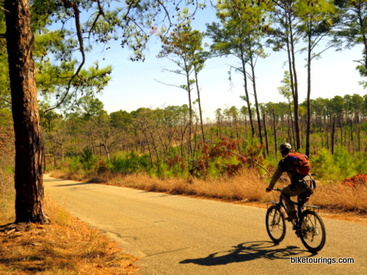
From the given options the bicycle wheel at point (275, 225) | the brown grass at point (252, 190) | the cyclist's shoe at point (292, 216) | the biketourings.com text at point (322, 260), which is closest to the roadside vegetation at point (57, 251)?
the biketourings.com text at point (322, 260)

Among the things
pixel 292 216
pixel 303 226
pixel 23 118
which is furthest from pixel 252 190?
pixel 23 118

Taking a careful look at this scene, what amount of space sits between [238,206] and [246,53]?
2413cm

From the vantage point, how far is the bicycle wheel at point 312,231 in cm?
557

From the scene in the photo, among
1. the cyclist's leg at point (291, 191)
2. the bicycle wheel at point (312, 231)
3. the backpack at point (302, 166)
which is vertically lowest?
the bicycle wheel at point (312, 231)

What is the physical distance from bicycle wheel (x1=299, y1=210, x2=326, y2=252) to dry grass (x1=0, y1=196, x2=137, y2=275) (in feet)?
9.76

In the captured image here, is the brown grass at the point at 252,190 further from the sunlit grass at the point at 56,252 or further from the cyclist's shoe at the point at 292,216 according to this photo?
the sunlit grass at the point at 56,252

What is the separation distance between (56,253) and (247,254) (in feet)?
10.8

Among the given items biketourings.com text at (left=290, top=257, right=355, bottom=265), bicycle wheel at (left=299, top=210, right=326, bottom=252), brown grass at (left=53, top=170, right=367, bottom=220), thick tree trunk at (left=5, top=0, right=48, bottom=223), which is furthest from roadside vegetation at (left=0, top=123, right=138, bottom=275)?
brown grass at (left=53, top=170, right=367, bottom=220)

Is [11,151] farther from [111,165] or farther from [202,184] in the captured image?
[111,165]

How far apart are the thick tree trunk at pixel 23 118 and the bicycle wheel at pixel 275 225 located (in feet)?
16.0

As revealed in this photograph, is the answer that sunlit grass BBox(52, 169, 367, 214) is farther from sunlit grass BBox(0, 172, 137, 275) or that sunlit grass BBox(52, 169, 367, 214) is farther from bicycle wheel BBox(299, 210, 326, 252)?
sunlit grass BBox(0, 172, 137, 275)

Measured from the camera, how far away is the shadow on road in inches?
222

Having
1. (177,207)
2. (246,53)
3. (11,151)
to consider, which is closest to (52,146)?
(246,53)

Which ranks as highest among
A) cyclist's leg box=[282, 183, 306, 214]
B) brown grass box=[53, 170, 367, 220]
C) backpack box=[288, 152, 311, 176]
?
backpack box=[288, 152, 311, 176]
